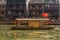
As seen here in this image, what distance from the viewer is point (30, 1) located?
22656 mm

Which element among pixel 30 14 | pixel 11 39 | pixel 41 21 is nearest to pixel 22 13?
pixel 30 14

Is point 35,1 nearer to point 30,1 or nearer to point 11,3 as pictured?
point 30,1

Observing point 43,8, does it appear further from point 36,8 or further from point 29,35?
point 29,35

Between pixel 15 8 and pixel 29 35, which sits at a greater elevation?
pixel 15 8

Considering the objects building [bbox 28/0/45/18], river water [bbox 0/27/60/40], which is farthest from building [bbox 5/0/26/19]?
river water [bbox 0/27/60/40]

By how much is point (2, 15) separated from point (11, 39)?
547 inches

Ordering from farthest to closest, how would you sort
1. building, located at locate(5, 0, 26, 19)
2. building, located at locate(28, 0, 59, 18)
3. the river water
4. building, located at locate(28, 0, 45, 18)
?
building, located at locate(28, 0, 45, 18), building, located at locate(5, 0, 26, 19), building, located at locate(28, 0, 59, 18), the river water

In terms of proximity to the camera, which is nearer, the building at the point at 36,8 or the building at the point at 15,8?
the building at the point at 15,8

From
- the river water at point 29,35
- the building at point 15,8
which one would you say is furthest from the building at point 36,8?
the river water at point 29,35

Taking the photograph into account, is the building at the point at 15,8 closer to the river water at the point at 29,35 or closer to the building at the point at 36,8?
the building at the point at 36,8

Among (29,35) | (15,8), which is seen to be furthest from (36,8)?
(29,35)

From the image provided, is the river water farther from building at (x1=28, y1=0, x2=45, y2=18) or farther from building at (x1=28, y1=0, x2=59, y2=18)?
building at (x1=28, y1=0, x2=45, y2=18)

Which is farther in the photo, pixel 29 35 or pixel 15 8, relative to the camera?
pixel 15 8

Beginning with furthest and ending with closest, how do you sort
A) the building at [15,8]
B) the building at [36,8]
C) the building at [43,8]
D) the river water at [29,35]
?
the building at [36,8] < the building at [15,8] < the building at [43,8] < the river water at [29,35]
